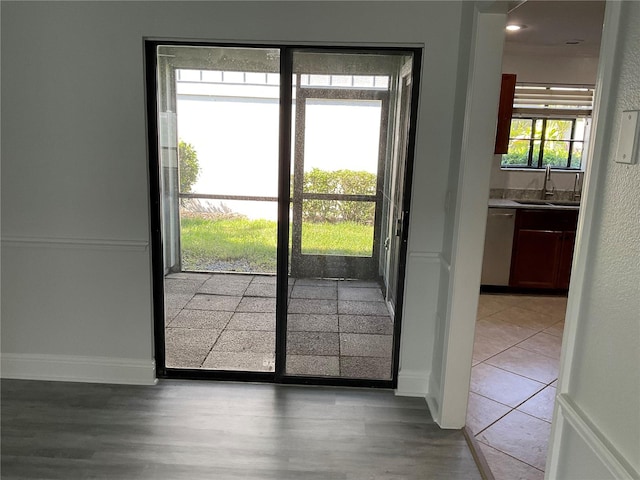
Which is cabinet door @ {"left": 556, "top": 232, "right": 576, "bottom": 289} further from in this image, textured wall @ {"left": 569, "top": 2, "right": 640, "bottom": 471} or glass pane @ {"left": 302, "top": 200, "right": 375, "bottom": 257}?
textured wall @ {"left": 569, "top": 2, "right": 640, "bottom": 471}

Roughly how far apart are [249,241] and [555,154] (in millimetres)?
3846

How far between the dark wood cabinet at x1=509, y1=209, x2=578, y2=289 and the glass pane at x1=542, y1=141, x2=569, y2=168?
83 cm

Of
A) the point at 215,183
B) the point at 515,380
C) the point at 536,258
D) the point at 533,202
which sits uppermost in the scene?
the point at 215,183

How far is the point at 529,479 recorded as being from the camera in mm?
2262

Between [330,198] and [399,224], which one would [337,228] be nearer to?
[330,198]

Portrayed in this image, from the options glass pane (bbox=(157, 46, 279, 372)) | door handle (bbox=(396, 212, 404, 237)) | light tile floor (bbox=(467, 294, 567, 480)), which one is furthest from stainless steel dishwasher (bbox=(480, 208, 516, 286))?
glass pane (bbox=(157, 46, 279, 372))

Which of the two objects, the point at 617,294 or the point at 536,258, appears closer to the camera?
the point at 617,294

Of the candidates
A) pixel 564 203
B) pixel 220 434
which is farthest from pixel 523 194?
pixel 220 434

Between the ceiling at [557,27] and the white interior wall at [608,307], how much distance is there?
82.2 inches

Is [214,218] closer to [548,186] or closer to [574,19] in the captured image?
[574,19]

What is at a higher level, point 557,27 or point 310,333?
point 557,27

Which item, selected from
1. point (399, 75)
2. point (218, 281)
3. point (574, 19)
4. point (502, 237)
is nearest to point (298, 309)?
point (218, 281)

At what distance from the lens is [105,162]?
2764 mm

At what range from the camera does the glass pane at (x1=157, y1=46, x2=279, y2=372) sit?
2773 millimetres
